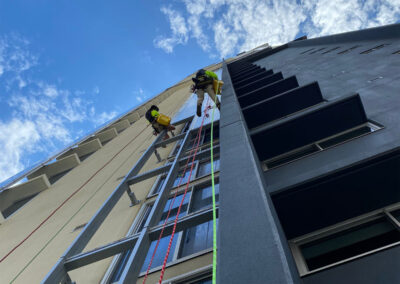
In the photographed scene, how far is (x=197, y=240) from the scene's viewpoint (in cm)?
426

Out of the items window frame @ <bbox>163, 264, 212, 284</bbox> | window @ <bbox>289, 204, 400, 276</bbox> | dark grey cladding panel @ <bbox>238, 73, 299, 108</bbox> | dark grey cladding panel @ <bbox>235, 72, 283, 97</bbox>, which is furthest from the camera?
dark grey cladding panel @ <bbox>235, 72, 283, 97</bbox>

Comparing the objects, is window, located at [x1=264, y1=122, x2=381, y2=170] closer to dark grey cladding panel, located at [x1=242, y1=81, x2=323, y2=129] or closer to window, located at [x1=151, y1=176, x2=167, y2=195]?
dark grey cladding panel, located at [x1=242, y1=81, x2=323, y2=129]

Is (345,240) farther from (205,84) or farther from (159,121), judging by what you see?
(159,121)

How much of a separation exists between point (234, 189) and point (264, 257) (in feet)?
3.29

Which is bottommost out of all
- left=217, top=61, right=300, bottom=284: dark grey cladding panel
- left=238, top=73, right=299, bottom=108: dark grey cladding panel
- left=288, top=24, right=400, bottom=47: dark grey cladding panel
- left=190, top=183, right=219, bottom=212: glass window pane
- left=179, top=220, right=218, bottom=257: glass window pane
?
left=179, top=220, right=218, bottom=257: glass window pane

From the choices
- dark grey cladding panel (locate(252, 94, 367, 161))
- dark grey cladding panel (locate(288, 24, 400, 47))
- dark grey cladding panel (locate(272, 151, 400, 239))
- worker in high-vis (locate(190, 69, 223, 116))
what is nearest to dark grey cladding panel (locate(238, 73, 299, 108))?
worker in high-vis (locate(190, 69, 223, 116))

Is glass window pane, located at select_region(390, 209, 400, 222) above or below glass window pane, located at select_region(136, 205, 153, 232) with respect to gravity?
below

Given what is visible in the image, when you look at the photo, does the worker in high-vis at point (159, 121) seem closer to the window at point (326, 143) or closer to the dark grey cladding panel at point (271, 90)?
the dark grey cladding panel at point (271, 90)

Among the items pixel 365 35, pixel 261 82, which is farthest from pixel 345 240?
pixel 365 35

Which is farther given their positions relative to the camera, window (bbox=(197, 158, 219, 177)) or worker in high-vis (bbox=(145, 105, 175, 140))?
worker in high-vis (bbox=(145, 105, 175, 140))

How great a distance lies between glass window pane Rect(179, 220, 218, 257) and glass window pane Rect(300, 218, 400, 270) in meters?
1.48

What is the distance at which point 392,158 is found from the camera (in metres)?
3.09

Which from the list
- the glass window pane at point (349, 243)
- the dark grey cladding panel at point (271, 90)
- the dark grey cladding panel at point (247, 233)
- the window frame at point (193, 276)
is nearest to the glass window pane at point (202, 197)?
the window frame at point (193, 276)

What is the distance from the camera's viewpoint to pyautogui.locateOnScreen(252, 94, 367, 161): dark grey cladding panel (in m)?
4.52
